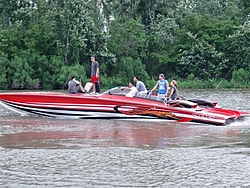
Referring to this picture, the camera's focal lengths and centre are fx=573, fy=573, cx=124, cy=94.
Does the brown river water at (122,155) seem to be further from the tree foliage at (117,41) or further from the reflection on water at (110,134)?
the tree foliage at (117,41)

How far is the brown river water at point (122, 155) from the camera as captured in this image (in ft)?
31.3

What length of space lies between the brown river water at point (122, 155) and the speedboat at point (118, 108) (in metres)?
0.47

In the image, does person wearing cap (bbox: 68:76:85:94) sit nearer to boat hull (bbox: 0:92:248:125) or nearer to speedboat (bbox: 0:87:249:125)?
speedboat (bbox: 0:87:249:125)

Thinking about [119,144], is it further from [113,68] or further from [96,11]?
[96,11]

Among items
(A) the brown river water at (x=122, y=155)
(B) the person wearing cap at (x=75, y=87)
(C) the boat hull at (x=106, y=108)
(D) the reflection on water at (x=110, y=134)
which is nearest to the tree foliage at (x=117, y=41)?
(B) the person wearing cap at (x=75, y=87)

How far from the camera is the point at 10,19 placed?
53.8 m

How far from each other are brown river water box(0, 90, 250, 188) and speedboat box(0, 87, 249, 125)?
1.55 ft

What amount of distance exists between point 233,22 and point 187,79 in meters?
7.92

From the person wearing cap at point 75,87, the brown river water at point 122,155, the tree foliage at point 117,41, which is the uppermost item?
the tree foliage at point 117,41

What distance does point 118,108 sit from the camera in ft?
59.8

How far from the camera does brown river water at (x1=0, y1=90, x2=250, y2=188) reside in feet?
31.3

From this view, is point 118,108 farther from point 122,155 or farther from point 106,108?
point 122,155

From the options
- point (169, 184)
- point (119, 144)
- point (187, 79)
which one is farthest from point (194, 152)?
point (187, 79)

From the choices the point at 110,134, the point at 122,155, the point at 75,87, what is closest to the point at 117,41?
the point at 75,87
